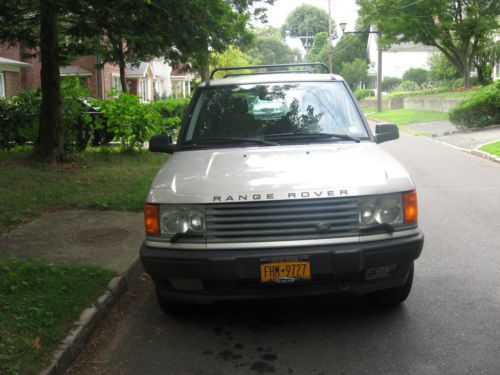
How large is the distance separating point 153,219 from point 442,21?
96.3ft

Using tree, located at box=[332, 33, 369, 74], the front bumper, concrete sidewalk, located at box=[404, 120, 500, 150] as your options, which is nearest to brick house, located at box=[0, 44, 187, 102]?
concrete sidewalk, located at box=[404, 120, 500, 150]

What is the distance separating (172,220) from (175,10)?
505 centimetres

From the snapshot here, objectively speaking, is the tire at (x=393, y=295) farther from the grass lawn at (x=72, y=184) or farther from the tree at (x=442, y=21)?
the tree at (x=442, y=21)

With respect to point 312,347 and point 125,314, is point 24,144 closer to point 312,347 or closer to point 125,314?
point 125,314

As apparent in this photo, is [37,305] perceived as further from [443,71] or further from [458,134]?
[443,71]

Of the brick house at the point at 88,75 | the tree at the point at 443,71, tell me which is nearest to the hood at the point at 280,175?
the brick house at the point at 88,75

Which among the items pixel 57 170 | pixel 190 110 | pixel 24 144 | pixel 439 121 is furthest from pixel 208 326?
pixel 439 121

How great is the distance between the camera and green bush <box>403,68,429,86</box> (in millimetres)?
57312

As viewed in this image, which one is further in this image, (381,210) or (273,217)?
(381,210)

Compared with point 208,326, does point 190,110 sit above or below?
above

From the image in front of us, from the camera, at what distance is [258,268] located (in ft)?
12.4

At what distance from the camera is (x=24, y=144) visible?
14.8m

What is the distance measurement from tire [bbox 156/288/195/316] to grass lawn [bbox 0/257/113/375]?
61cm

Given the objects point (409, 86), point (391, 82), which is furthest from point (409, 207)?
point (391, 82)
